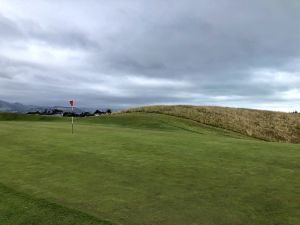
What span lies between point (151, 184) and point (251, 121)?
1707 inches

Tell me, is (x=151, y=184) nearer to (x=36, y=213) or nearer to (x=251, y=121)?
(x=36, y=213)

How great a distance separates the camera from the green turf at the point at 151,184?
6.78 metres

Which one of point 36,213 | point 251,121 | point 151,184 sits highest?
point 251,121

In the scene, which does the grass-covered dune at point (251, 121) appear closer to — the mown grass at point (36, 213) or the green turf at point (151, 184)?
the green turf at point (151, 184)

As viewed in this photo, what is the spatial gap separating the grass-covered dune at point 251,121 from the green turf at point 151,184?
2882 centimetres

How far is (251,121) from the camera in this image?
49969 millimetres

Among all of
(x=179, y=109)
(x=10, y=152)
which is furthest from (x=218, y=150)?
(x=179, y=109)

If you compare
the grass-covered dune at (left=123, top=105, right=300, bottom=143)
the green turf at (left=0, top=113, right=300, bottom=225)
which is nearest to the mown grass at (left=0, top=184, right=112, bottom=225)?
the green turf at (left=0, top=113, right=300, bottom=225)

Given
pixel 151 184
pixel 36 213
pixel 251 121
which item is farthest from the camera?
pixel 251 121

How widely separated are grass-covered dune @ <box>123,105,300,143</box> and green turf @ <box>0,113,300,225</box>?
28823 mm

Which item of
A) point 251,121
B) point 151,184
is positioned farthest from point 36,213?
point 251,121

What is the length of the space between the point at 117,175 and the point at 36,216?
3.39 m

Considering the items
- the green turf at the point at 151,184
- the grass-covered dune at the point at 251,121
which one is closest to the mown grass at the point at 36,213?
the green turf at the point at 151,184

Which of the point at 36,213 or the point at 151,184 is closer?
the point at 36,213
